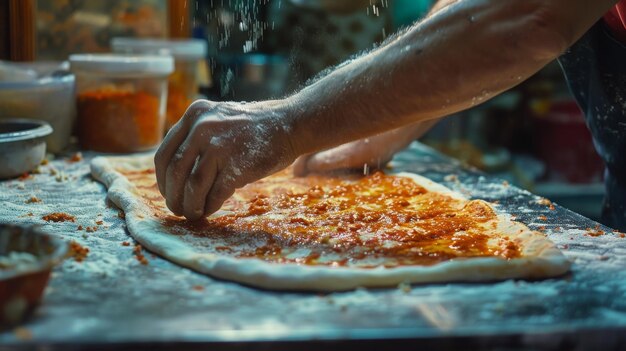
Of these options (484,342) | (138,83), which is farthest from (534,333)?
(138,83)

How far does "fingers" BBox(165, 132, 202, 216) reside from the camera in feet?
5.80

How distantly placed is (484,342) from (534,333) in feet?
0.30

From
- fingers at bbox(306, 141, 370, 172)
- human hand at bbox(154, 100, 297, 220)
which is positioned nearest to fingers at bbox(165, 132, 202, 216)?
human hand at bbox(154, 100, 297, 220)

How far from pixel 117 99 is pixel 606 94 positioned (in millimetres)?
2031

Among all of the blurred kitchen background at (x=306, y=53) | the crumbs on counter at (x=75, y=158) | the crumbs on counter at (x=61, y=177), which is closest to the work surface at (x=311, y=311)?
the crumbs on counter at (x=61, y=177)

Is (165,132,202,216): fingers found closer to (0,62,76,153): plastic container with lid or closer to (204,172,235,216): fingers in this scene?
(204,172,235,216): fingers

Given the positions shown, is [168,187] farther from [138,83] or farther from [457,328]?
[138,83]

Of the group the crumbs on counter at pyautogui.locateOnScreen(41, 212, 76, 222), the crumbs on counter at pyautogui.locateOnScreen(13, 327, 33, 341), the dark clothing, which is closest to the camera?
the crumbs on counter at pyautogui.locateOnScreen(13, 327, 33, 341)

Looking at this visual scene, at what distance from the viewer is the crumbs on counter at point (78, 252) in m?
1.59

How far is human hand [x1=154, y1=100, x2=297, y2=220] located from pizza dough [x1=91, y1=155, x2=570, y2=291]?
120 mm

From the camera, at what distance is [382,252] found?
5.41ft

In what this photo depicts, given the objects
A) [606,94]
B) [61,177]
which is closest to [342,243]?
[606,94]

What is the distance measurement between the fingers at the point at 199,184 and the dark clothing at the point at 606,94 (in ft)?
4.61

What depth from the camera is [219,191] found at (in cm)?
179
